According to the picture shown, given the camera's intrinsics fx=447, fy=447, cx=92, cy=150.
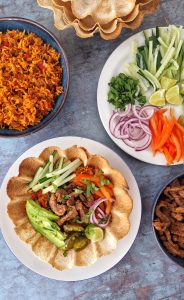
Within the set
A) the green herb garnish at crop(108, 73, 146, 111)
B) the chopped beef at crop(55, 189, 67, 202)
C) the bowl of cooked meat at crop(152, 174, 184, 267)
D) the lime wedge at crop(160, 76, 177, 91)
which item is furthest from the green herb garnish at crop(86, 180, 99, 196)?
the lime wedge at crop(160, 76, 177, 91)

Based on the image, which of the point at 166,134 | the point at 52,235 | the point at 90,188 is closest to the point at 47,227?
the point at 52,235

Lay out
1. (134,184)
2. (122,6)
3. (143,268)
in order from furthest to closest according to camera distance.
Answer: (143,268), (134,184), (122,6)

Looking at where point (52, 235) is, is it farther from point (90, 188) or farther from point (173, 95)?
point (173, 95)

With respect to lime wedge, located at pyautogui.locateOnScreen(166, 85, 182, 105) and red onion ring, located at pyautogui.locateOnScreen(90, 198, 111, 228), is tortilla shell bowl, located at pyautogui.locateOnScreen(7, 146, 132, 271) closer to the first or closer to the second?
red onion ring, located at pyautogui.locateOnScreen(90, 198, 111, 228)

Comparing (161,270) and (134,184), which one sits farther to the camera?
(161,270)

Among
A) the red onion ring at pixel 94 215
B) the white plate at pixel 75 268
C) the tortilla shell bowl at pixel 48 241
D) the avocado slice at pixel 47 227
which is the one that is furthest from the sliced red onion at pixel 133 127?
the avocado slice at pixel 47 227

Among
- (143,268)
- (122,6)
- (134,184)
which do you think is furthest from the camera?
(143,268)

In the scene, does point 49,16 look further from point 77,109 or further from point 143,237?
point 143,237

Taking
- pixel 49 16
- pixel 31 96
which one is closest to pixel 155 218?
pixel 31 96
